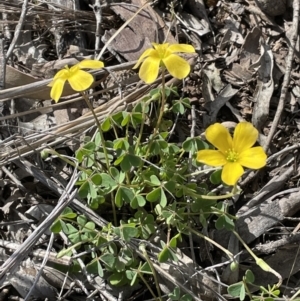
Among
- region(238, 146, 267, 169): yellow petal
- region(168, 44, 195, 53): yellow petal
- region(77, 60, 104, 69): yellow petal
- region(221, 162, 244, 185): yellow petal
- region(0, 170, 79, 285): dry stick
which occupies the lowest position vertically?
region(0, 170, 79, 285): dry stick

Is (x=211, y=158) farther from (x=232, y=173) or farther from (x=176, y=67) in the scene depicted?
(x=176, y=67)

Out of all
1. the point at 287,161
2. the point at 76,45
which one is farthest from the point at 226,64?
the point at 76,45

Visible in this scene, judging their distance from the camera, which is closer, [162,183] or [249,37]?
[162,183]

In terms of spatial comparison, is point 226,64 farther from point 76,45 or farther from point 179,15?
point 76,45

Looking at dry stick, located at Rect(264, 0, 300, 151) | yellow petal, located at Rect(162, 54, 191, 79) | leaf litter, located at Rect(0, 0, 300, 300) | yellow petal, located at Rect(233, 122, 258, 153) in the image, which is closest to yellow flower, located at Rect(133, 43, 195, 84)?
yellow petal, located at Rect(162, 54, 191, 79)

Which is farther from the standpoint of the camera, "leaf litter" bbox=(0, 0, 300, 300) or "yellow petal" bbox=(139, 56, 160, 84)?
"leaf litter" bbox=(0, 0, 300, 300)

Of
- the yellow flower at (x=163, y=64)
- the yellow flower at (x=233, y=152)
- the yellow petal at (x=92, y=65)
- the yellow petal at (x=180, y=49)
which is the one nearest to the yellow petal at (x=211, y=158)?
the yellow flower at (x=233, y=152)

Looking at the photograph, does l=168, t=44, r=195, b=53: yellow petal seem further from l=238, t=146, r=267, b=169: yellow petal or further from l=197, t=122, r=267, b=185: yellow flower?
l=238, t=146, r=267, b=169: yellow petal

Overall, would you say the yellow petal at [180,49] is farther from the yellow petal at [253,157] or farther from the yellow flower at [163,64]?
the yellow petal at [253,157]
